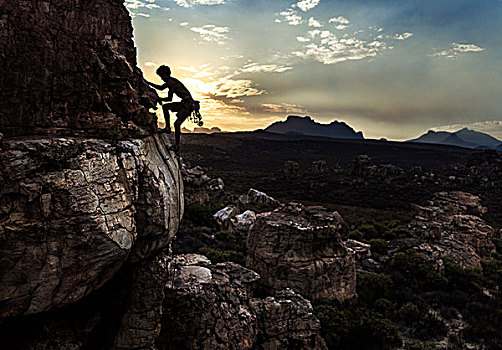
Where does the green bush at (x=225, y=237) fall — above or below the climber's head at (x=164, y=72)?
below

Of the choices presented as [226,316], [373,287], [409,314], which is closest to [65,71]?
[226,316]

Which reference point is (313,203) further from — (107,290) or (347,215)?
(107,290)

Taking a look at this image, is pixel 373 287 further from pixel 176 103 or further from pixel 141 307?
pixel 176 103

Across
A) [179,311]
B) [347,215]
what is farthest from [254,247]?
[347,215]

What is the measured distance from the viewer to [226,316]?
25.3ft

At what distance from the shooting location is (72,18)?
5.00 m

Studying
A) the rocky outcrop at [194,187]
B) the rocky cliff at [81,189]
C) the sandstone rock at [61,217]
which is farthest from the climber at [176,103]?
the rocky outcrop at [194,187]

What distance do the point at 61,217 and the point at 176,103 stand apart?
383 centimetres

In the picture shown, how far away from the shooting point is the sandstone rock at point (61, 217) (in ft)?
12.1

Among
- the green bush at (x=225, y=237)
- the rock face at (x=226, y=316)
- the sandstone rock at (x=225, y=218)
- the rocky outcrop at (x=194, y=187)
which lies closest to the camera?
the rock face at (x=226, y=316)

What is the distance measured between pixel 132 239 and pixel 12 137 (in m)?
2.29

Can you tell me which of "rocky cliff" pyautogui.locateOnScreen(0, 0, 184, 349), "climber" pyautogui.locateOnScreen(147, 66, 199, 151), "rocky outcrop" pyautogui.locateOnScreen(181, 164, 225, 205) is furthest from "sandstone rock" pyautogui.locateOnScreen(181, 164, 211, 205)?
"rocky cliff" pyautogui.locateOnScreen(0, 0, 184, 349)

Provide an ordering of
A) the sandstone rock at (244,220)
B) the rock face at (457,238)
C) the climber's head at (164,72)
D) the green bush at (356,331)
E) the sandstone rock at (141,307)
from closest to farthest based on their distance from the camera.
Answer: the sandstone rock at (141,307), the climber's head at (164,72), the green bush at (356,331), the rock face at (457,238), the sandstone rock at (244,220)

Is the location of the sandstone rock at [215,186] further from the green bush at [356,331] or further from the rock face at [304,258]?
the green bush at [356,331]
